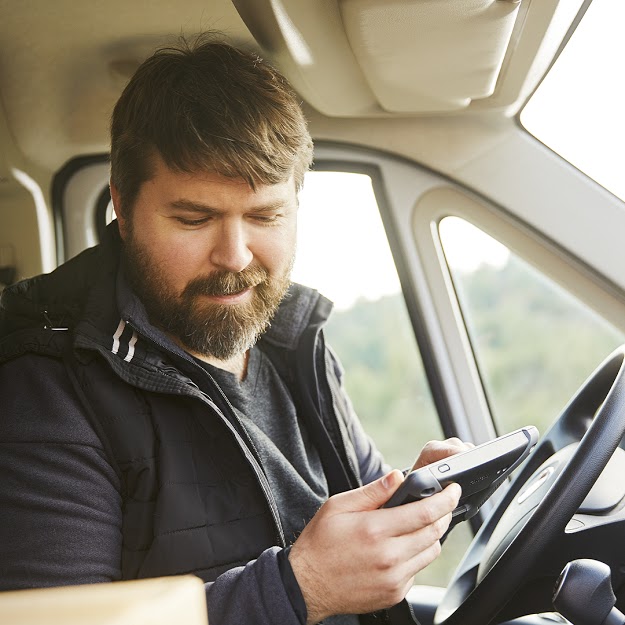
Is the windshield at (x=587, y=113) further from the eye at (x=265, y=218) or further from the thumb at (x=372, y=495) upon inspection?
the thumb at (x=372, y=495)

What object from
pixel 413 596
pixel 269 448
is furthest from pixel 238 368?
pixel 413 596

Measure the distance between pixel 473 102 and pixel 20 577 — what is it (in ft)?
3.70

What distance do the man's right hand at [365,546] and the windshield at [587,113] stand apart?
0.81m

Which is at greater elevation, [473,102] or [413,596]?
[473,102]

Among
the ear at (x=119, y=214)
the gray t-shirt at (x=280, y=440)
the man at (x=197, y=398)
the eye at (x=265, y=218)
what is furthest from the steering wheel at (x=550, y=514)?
the ear at (x=119, y=214)

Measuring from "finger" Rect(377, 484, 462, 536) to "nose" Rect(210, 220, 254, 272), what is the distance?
19.9 inches

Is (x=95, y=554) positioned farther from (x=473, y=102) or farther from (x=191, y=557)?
(x=473, y=102)

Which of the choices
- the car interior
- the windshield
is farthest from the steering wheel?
the windshield

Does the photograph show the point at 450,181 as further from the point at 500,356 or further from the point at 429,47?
the point at 500,356

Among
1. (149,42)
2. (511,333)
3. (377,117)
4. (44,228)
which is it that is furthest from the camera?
(511,333)

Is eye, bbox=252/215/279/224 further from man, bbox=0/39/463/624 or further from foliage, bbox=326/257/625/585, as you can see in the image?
foliage, bbox=326/257/625/585

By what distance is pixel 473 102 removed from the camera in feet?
5.13

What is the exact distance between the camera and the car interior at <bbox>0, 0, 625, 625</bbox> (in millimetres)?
1189

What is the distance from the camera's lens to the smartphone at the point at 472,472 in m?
1.05
